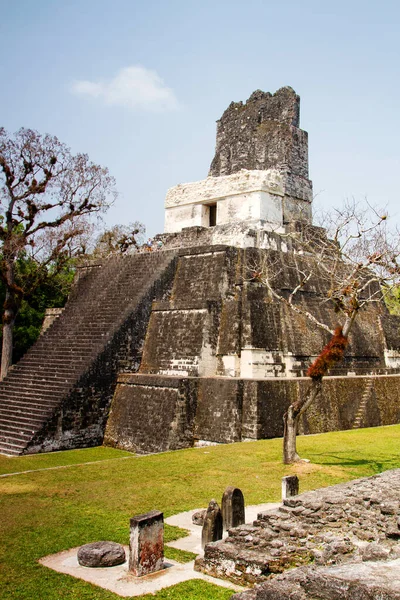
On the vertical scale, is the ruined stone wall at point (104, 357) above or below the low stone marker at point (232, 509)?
above


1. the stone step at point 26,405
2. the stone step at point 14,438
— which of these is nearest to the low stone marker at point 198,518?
the stone step at point 14,438

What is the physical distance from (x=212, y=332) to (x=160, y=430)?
2319mm

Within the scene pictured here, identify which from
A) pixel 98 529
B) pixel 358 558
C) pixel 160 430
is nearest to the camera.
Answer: pixel 358 558

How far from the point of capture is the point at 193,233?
14.2 meters

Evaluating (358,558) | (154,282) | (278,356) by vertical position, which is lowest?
(358,558)

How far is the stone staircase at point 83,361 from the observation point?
10672 millimetres

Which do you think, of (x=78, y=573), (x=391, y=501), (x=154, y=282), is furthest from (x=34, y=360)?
(x=391, y=501)

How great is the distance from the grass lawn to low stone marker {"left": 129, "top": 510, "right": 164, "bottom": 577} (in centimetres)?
35

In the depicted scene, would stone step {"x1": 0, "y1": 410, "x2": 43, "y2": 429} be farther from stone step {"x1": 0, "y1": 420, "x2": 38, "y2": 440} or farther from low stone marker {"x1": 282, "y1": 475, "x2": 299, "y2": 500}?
low stone marker {"x1": 282, "y1": 475, "x2": 299, "y2": 500}

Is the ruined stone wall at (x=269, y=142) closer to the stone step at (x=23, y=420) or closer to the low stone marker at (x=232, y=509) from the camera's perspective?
the stone step at (x=23, y=420)

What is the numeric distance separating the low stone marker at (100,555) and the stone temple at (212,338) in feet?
18.8

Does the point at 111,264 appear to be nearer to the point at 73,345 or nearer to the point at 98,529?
the point at 73,345

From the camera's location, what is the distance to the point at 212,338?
11.8m

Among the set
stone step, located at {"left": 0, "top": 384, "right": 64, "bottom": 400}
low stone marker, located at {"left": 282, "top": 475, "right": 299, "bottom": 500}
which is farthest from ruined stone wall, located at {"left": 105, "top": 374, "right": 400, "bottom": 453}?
low stone marker, located at {"left": 282, "top": 475, "right": 299, "bottom": 500}
